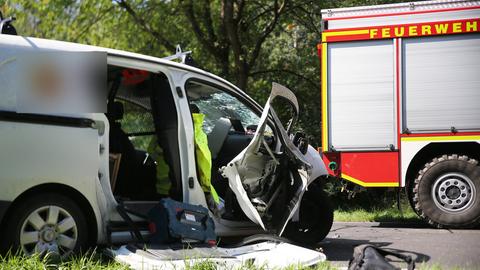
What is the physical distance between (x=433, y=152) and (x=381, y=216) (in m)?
1.98

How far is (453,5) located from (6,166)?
A: 644 cm

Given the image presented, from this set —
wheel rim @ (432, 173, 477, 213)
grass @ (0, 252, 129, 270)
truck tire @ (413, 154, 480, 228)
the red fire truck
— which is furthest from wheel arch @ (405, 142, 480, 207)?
grass @ (0, 252, 129, 270)

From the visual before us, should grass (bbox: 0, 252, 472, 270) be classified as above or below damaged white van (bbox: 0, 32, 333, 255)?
below

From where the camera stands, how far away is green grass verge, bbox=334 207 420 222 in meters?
10.2

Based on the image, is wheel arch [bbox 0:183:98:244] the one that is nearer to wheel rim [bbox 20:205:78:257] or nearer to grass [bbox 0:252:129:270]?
wheel rim [bbox 20:205:78:257]

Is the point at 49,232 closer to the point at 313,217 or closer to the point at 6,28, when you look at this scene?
the point at 6,28

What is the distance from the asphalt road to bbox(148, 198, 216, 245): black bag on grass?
1.17 m

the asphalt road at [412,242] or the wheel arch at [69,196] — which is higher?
the wheel arch at [69,196]

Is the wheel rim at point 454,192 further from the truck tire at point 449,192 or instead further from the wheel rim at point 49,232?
the wheel rim at point 49,232

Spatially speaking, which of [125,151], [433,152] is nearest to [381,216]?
[433,152]

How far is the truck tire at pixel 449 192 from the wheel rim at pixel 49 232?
17.0ft

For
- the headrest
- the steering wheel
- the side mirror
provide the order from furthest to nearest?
the steering wheel
the headrest
the side mirror

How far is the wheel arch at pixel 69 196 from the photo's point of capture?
15.8 feet

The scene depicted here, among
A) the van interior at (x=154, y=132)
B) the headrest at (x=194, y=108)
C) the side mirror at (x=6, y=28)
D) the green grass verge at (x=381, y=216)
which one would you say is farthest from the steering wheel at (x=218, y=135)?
the green grass verge at (x=381, y=216)
